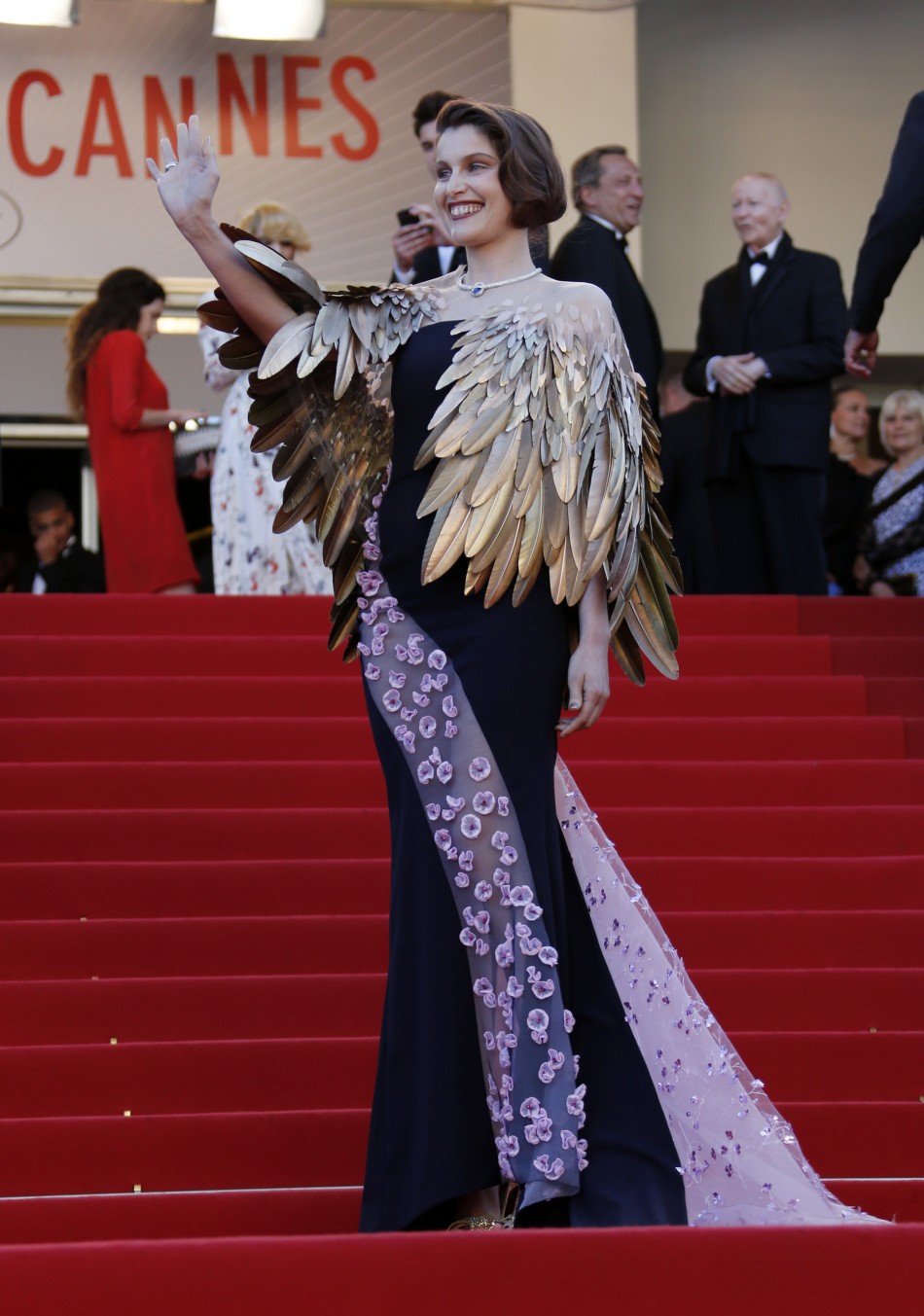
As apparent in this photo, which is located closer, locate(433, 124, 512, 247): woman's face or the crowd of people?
locate(433, 124, 512, 247): woman's face

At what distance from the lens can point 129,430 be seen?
7.79m

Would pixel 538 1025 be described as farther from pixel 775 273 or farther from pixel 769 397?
pixel 775 273

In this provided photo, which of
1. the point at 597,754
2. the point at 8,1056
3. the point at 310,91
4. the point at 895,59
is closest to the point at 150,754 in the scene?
the point at 597,754

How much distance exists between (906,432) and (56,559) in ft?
11.6

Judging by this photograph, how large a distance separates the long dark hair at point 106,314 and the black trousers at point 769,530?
222cm

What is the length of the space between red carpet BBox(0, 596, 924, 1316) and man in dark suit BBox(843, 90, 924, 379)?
1.18m

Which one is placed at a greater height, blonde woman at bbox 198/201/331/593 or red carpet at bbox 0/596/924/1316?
blonde woman at bbox 198/201/331/593

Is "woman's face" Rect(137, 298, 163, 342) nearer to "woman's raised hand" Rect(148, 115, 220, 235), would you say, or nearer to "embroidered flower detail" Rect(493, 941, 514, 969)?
"woman's raised hand" Rect(148, 115, 220, 235)

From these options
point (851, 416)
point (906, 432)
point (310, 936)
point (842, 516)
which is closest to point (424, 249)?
point (906, 432)

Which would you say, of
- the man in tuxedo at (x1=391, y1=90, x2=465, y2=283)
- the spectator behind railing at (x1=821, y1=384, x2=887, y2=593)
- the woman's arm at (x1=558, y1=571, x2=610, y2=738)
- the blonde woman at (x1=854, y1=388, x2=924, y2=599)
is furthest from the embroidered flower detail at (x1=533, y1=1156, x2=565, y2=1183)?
the spectator behind railing at (x1=821, y1=384, x2=887, y2=593)

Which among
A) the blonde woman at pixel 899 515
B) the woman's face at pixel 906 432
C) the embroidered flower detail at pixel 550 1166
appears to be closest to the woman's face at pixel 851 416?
the blonde woman at pixel 899 515

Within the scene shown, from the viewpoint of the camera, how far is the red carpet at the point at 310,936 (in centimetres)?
264

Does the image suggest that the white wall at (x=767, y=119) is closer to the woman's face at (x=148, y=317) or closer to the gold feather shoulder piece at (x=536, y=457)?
the woman's face at (x=148, y=317)

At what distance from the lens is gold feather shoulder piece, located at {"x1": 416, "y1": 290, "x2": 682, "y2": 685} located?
321 cm
